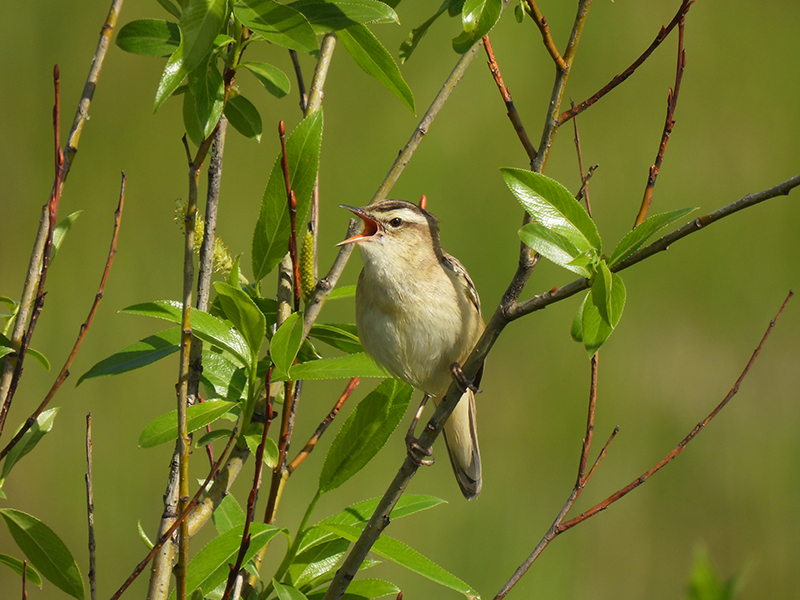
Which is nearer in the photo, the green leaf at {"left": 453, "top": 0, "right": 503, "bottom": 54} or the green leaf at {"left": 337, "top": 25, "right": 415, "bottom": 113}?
the green leaf at {"left": 453, "top": 0, "right": 503, "bottom": 54}

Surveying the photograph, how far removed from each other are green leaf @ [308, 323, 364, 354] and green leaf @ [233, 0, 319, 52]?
58 centimetres

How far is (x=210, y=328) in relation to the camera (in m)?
1.17

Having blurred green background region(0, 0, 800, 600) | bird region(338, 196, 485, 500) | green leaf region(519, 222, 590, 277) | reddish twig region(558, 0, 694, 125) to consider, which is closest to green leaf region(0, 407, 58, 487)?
bird region(338, 196, 485, 500)

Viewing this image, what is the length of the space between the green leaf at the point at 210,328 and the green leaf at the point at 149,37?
0.40 m

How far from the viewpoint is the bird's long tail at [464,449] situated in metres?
2.12

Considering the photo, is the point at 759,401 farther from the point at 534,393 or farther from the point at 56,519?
the point at 56,519

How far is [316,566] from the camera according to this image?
49.3 inches

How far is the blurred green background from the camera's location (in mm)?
3340

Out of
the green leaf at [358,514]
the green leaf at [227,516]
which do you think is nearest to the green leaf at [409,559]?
the green leaf at [358,514]

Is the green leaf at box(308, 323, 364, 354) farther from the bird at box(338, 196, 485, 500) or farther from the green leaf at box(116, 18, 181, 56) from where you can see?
the green leaf at box(116, 18, 181, 56)

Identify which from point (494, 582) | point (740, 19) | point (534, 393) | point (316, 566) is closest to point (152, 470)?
point (494, 582)

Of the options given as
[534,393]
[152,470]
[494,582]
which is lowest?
[494,582]

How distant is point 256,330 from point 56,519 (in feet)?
8.54

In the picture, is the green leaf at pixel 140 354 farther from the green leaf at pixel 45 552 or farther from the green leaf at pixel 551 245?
the green leaf at pixel 551 245
